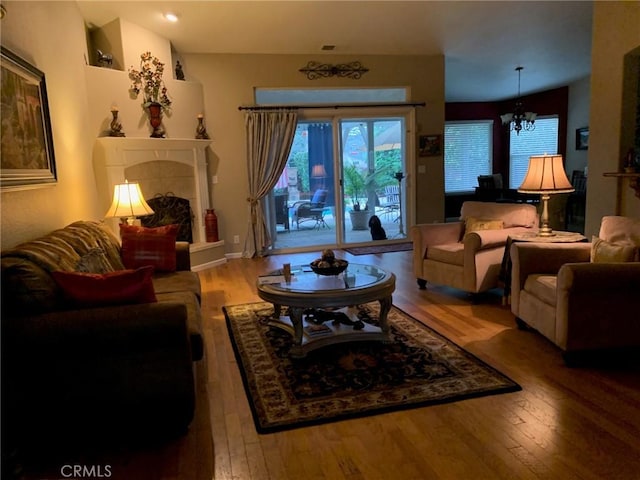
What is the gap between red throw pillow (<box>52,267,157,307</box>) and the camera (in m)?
2.14

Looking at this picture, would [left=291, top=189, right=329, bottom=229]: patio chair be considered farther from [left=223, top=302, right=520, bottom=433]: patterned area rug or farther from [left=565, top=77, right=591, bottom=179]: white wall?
[left=565, top=77, right=591, bottom=179]: white wall

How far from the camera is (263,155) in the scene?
6.44m

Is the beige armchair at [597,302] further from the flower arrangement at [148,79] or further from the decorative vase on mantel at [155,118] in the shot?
the flower arrangement at [148,79]

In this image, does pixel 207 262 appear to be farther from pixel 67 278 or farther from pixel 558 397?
pixel 558 397

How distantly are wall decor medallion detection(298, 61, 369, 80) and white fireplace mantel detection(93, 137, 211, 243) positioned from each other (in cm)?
178

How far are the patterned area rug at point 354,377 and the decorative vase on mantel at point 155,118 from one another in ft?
10.2

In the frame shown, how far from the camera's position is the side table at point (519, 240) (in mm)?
3693

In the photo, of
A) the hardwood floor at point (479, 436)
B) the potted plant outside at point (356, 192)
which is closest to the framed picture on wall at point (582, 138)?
the potted plant outside at point (356, 192)

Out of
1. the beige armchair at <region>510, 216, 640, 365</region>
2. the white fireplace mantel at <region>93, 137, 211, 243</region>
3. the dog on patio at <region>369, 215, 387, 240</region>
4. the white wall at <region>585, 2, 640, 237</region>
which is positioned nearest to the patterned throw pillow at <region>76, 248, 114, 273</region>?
the white fireplace mantel at <region>93, 137, 211, 243</region>

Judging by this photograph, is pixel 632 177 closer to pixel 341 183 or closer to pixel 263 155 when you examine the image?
pixel 341 183

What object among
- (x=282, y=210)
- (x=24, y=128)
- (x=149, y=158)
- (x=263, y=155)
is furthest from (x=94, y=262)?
(x=282, y=210)


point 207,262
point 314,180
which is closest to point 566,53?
point 314,180

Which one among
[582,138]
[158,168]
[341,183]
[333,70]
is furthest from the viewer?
[582,138]

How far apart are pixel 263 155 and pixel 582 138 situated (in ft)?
20.3
